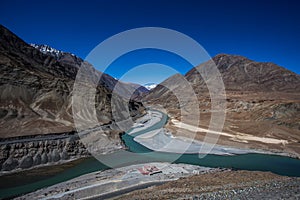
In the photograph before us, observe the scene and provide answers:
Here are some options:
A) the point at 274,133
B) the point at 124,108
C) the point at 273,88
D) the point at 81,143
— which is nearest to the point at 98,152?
the point at 81,143

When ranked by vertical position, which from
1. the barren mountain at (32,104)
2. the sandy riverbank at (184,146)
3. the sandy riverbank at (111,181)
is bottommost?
the sandy riverbank at (111,181)

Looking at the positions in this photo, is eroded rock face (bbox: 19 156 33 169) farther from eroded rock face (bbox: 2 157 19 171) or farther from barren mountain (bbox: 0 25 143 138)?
barren mountain (bbox: 0 25 143 138)

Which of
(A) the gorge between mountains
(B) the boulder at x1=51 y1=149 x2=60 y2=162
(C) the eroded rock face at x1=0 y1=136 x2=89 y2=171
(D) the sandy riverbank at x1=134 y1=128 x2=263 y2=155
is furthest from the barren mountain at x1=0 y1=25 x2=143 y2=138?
(D) the sandy riverbank at x1=134 y1=128 x2=263 y2=155

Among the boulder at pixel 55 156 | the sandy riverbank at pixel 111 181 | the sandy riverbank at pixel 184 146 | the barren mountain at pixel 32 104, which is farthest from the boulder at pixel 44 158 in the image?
the sandy riverbank at pixel 184 146

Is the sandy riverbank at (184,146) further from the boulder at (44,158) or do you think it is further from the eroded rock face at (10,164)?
the eroded rock face at (10,164)

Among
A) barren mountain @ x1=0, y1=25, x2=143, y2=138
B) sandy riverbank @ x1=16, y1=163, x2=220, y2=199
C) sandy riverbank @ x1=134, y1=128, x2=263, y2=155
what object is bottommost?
sandy riverbank @ x1=16, y1=163, x2=220, y2=199

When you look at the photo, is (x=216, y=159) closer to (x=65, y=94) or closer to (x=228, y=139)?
(x=228, y=139)

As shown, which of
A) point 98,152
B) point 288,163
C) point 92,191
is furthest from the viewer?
point 98,152

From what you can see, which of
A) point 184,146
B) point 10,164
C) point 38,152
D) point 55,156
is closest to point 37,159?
point 38,152
